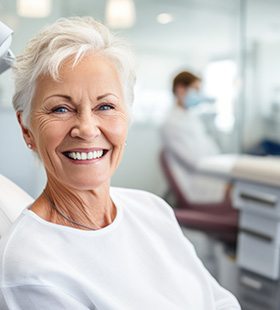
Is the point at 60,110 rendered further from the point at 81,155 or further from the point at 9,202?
the point at 9,202

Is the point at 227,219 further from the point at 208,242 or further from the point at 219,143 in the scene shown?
the point at 219,143

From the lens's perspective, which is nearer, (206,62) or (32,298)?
(32,298)

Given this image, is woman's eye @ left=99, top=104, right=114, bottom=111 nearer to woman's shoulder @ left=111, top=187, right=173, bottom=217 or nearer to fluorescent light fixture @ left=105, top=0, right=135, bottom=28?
woman's shoulder @ left=111, top=187, right=173, bottom=217

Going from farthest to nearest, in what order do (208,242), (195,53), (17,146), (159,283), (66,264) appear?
(195,53) < (208,242) < (17,146) < (159,283) < (66,264)

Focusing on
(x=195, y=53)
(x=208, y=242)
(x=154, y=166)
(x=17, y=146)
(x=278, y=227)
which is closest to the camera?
(x=17, y=146)

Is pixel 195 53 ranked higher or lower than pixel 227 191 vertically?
higher

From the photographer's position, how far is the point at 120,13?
12.4 ft

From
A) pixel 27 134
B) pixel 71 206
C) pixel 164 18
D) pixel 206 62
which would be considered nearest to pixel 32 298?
pixel 71 206

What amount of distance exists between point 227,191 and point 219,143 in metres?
1.32

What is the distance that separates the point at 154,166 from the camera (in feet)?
12.4

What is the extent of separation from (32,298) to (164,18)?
345 centimetres

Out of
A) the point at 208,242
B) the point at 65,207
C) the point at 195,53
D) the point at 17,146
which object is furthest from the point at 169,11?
the point at 65,207

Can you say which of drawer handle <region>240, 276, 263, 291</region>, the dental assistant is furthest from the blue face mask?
drawer handle <region>240, 276, 263, 291</region>

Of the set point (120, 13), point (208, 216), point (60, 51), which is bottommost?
point (208, 216)
